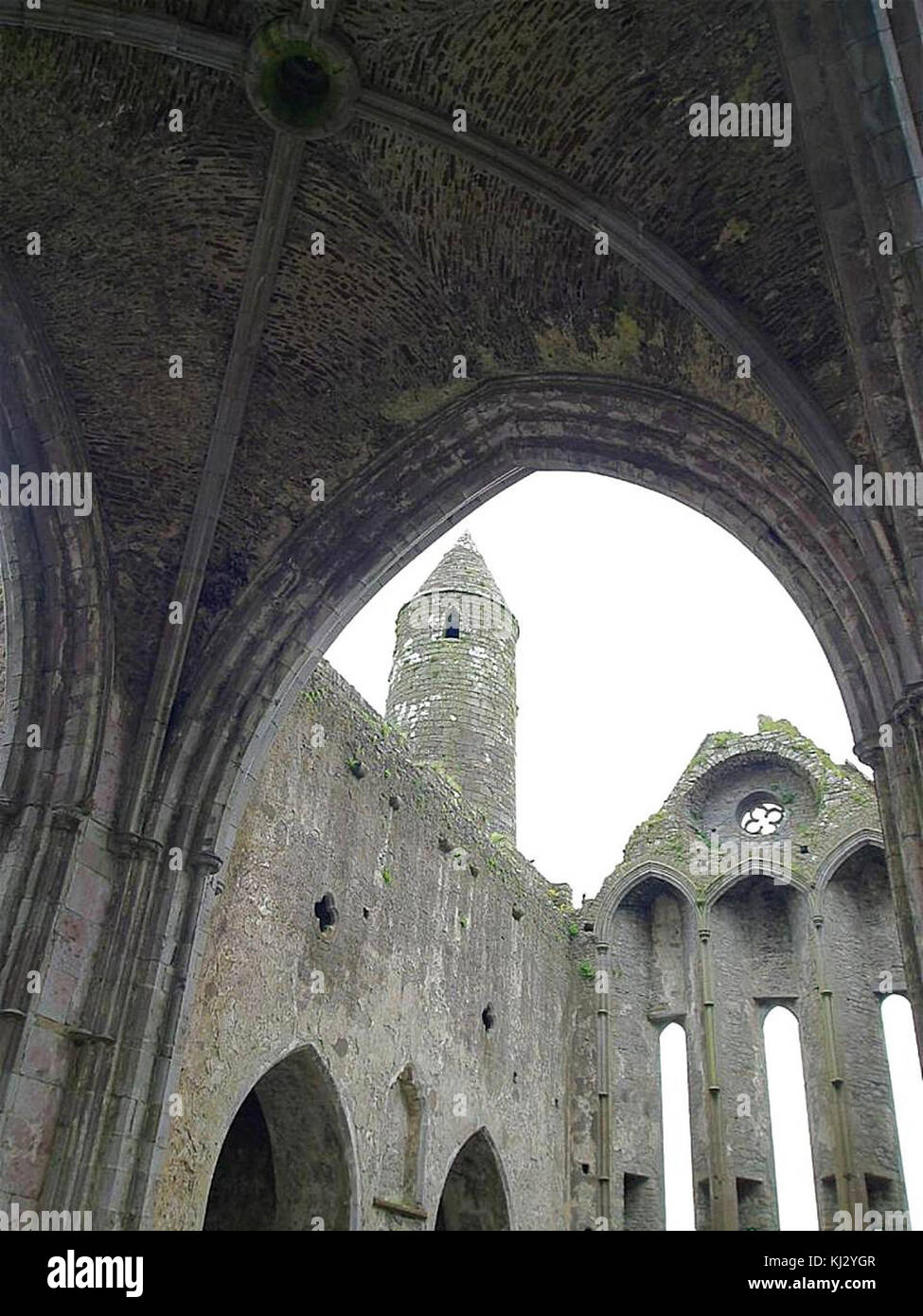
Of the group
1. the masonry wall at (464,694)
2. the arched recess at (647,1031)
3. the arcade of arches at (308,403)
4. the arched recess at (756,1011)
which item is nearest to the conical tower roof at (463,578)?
the masonry wall at (464,694)

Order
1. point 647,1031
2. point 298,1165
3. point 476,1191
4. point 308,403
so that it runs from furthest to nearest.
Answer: point 647,1031 < point 476,1191 < point 298,1165 < point 308,403

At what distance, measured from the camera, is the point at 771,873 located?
1402 centimetres

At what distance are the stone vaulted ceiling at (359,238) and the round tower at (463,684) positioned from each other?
764cm

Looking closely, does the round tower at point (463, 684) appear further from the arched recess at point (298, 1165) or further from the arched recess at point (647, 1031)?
the arched recess at point (298, 1165)

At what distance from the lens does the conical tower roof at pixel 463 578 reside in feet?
57.4

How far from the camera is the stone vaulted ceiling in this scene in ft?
18.7

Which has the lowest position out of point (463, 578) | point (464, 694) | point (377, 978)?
point (377, 978)

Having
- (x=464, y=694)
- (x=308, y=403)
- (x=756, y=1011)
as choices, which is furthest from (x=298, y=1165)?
(x=464, y=694)

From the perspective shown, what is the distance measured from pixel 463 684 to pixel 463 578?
233 cm

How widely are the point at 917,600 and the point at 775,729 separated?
35.3 ft

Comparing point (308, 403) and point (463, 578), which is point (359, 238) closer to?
point (308, 403)

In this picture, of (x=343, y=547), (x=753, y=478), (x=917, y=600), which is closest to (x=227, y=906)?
(x=343, y=547)

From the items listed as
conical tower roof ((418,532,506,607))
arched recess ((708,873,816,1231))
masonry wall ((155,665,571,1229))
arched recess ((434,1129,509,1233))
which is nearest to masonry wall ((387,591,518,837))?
conical tower roof ((418,532,506,607))

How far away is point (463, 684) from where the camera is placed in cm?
1602
